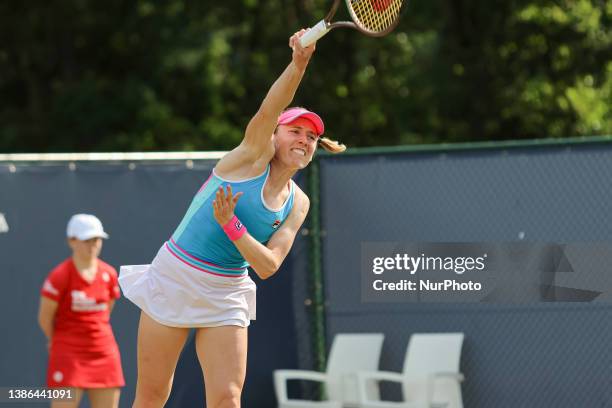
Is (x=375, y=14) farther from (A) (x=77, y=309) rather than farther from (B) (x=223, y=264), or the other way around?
(A) (x=77, y=309)

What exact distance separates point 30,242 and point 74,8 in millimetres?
13290

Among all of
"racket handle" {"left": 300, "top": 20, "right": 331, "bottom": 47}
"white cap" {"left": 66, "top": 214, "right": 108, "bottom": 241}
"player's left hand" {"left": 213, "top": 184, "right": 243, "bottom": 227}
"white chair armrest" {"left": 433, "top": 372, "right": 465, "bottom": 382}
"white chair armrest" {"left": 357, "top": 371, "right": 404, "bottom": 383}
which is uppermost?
"racket handle" {"left": 300, "top": 20, "right": 331, "bottom": 47}

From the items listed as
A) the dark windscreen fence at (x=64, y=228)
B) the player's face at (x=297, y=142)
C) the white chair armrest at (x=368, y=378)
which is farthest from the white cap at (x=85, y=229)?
the player's face at (x=297, y=142)

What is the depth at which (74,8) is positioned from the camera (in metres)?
20.3

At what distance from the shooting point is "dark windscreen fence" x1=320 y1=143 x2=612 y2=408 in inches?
280

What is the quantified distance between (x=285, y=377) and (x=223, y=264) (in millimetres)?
3202

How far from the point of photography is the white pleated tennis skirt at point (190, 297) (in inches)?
199

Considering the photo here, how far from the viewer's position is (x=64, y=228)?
7.71 m

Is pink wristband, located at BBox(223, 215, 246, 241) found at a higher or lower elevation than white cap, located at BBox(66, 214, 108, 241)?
lower

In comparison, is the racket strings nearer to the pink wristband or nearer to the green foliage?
the pink wristband

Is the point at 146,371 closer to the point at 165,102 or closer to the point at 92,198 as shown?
the point at 92,198

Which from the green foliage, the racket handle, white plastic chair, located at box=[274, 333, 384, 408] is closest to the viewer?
the racket handle

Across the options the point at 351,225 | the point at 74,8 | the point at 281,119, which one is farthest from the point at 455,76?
the point at 281,119

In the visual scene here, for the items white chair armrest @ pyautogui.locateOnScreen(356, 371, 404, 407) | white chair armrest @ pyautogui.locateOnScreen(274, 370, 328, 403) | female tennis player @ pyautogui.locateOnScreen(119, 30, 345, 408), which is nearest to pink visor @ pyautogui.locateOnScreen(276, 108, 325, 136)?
female tennis player @ pyautogui.locateOnScreen(119, 30, 345, 408)
